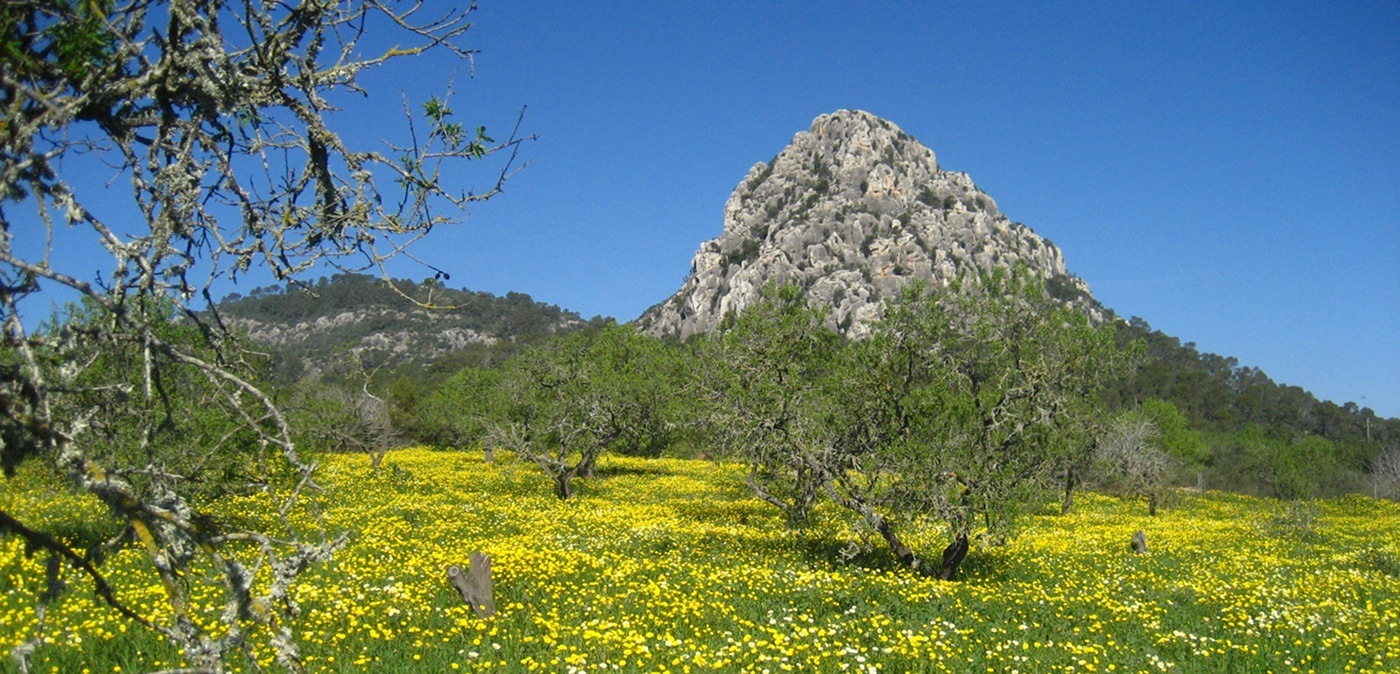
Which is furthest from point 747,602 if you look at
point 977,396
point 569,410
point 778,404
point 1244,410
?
point 1244,410

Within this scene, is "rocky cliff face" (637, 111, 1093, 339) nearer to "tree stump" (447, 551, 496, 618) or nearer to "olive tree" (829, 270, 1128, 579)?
"olive tree" (829, 270, 1128, 579)

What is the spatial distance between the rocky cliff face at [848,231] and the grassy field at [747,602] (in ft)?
376

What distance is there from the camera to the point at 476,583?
1028 centimetres

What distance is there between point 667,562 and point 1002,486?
555cm

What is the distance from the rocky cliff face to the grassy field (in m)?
115

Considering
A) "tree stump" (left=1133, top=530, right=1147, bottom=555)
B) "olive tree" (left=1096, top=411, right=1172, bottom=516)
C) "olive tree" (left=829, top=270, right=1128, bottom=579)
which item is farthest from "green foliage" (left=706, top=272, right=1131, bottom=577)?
"olive tree" (left=1096, top=411, right=1172, bottom=516)

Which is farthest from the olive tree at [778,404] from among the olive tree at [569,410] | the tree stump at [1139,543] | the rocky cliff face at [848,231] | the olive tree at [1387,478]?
the rocky cliff face at [848,231]

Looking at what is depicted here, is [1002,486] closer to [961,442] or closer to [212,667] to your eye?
[961,442]

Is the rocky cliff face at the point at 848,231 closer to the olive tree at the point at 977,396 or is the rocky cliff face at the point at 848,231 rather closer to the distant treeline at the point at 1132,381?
the distant treeline at the point at 1132,381

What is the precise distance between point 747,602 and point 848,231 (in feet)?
483

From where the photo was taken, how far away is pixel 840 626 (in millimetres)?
10141

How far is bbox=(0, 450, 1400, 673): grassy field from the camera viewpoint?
28.2ft

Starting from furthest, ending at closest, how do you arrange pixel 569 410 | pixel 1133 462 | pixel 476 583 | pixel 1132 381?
pixel 1132 381 → pixel 1133 462 → pixel 569 410 → pixel 476 583

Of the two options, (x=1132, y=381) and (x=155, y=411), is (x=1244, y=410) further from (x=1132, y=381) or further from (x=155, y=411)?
(x=155, y=411)
